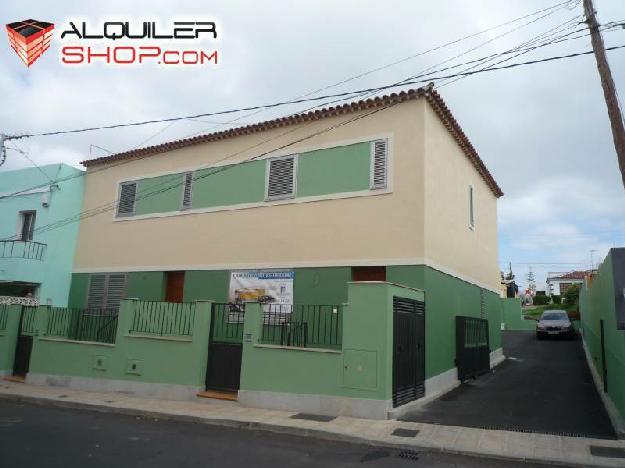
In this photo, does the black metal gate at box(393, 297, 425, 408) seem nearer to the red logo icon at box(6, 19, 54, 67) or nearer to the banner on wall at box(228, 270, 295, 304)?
the banner on wall at box(228, 270, 295, 304)

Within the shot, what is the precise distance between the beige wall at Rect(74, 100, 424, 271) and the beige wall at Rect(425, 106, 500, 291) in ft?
1.79

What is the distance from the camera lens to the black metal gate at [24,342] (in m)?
14.2

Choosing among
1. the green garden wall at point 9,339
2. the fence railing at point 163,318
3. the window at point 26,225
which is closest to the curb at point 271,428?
the fence railing at point 163,318

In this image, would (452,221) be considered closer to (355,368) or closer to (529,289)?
(355,368)

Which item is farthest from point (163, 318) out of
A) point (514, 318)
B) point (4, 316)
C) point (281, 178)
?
point (514, 318)

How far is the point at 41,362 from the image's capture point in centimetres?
1359

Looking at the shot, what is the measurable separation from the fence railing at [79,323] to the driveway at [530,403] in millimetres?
8927

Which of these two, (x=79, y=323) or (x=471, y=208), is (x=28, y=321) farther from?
(x=471, y=208)

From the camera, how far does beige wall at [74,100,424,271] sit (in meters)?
11.7

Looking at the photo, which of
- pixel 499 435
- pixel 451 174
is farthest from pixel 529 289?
pixel 499 435

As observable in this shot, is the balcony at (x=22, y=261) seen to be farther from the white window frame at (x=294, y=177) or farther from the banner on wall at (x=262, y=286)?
the white window frame at (x=294, y=177)

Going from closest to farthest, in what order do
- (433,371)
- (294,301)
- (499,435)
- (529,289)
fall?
(499,435), (433,371), (294,301), (529,289)

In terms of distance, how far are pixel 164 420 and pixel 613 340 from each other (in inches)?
349

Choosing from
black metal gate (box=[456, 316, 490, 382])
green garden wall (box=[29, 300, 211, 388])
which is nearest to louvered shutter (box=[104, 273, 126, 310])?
green garden wall (box=[29, 300, 211, 388])
